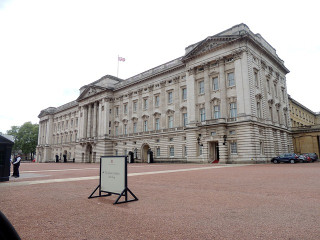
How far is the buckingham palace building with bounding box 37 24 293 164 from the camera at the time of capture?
34.8 m

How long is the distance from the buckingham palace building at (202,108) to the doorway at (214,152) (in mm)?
156

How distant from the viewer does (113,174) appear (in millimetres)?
8453

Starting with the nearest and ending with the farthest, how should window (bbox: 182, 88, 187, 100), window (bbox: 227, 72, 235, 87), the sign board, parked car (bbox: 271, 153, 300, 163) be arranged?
the sign board < parked car (bbox: 271, 153, 300, 163) < window (bbox: 227, 72, 235, 87) < window (bbox: 182, 88, 187, 100)

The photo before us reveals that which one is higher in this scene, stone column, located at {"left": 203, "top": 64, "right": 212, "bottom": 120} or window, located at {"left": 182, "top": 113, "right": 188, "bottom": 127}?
stone column, located at {"left": 203, "top": 64, "right": 212, "bottom": 120}

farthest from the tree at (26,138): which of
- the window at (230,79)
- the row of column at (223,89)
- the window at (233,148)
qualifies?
the window at (233,148)

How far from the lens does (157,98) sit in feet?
164

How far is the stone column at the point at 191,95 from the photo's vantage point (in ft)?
131

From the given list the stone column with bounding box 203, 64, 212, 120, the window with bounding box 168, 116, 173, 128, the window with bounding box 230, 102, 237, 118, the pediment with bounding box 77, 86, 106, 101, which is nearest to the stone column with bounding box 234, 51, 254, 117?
the window with bounding box 230, 102, 237, 118

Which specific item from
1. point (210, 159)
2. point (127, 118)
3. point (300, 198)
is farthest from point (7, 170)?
point (127, 118)

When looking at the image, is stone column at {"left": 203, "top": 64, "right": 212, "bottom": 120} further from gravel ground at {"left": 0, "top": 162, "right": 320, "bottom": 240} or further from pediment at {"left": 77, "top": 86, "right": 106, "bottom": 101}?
gravel ground at {"left": 0, "top": 162, "right": 320, "bottom": 240}

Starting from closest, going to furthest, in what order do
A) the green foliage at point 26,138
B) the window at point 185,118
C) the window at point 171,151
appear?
the window at point 185,118 → the window at point 171,151 → the green foliage at point 26,138

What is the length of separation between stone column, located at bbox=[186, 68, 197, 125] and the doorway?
4.85 m

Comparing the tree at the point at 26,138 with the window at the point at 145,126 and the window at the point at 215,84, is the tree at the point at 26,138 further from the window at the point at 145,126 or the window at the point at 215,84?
the window at the point at 215,84

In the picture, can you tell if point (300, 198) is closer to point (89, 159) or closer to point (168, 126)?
point (168, 126)
